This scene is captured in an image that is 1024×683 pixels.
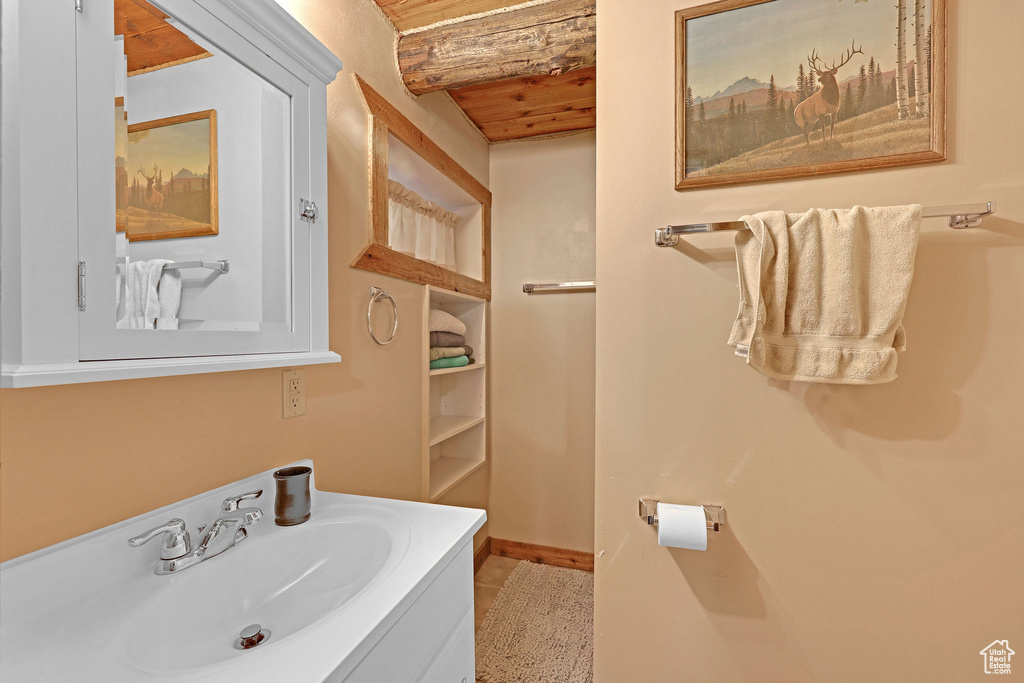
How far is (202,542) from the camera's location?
2.59 feet

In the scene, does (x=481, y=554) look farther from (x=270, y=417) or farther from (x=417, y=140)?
(x=417, y=140)

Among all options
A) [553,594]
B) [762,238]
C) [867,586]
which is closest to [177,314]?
[762,238]

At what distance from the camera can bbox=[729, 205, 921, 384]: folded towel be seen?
3.07 feet

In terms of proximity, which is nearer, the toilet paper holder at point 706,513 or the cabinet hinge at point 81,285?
the cabinet hinge at point 81,285

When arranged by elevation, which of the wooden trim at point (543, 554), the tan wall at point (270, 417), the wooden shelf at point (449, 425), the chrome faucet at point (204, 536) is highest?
the tan wall at point (270, 417)

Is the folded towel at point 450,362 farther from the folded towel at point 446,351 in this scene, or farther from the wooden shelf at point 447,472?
the wooden shelf at point 447,472

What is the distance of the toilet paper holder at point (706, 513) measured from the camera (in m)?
1.13

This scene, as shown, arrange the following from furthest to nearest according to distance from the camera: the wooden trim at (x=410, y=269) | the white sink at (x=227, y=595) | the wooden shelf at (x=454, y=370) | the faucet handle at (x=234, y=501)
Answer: the wooden shelf at (x=454, y=370) → the wooden trim at (x=410, y=269) → the faucet handle at (x=234, y=501) → the white sink at (x=227, y=595)

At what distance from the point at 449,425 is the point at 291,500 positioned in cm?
116

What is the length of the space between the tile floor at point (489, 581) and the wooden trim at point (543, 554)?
0.04 metres

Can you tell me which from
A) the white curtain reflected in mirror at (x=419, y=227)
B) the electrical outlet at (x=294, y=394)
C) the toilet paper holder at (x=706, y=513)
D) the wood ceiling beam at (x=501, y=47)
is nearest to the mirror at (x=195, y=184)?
the electrical outlet at (x=294, y=394)

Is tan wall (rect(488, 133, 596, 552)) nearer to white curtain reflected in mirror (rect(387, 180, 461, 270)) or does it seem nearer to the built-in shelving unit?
the built-in shelving unit

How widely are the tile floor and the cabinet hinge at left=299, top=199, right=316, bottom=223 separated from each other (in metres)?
1.61

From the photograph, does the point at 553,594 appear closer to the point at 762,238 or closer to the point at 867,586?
the point at 867,586
